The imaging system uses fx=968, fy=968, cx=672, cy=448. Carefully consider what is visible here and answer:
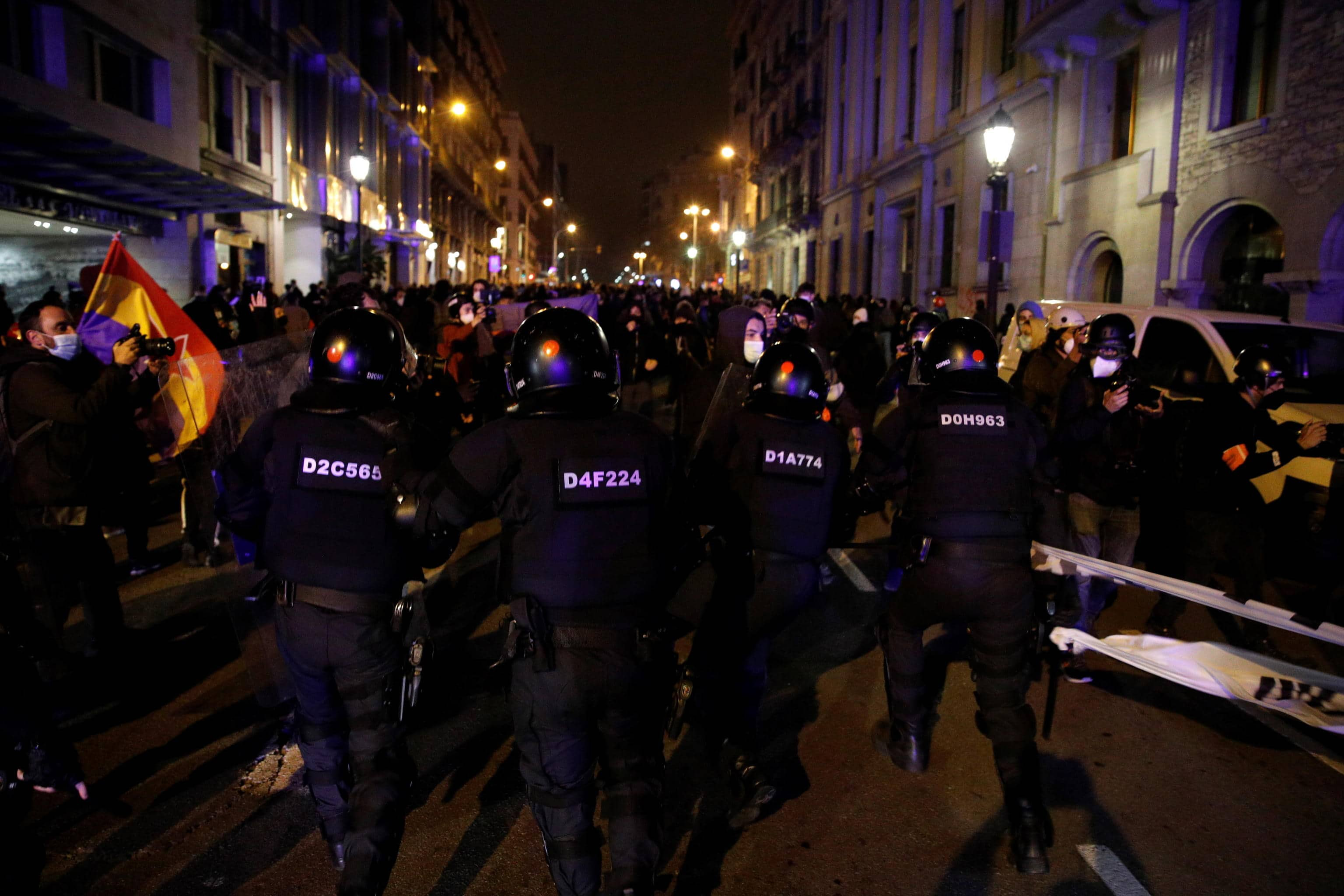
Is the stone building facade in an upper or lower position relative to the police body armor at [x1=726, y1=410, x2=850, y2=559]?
upper

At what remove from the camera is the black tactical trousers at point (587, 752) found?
281 cm

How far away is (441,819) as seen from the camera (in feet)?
12.5

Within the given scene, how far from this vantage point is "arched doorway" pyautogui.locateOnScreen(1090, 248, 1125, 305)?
17672 millimetres

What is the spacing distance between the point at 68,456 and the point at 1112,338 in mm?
5602

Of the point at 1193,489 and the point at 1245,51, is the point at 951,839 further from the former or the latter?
the point at 1245,51

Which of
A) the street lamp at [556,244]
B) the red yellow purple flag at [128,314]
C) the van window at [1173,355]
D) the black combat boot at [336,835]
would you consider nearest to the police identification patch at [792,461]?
the black combat boot at [336,835]

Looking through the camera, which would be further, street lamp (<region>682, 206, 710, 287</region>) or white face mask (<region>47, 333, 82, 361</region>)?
street lamp (<region>682, 206, 710, 287</region>)

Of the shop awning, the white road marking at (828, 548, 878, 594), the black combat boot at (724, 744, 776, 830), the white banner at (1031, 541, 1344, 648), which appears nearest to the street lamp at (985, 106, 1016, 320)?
the white road marking at (828, 548, 878, 594)

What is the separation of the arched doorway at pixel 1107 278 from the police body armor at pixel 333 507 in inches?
664

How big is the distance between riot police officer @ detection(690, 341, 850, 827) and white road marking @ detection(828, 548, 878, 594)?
3141mm

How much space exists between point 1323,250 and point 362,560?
43.6 ft

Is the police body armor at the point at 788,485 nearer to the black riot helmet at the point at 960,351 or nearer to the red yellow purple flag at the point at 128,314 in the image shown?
the black riot helmet at the point at 960,351

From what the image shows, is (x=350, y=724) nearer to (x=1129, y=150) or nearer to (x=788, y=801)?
(x=788, y=801)

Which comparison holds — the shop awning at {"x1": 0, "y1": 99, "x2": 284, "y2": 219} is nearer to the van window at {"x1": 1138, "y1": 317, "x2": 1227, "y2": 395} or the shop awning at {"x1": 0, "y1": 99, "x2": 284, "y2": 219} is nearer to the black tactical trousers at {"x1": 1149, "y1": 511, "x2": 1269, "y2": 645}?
the van window at {"x1": 1138, "y1": 317, "x2": 1227, "y2": 395}
